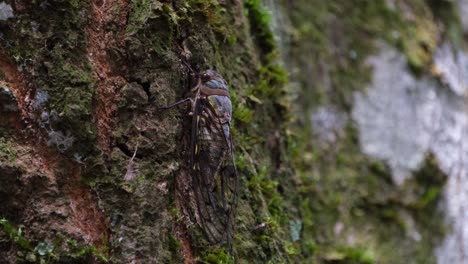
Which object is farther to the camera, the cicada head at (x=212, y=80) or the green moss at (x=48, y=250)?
the cicada head at (x=212, y=80)

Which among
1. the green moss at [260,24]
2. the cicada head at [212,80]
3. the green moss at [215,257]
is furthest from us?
the green moss at [260,24]

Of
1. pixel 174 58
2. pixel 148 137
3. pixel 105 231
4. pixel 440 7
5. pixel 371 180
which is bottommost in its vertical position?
pixel 371 180

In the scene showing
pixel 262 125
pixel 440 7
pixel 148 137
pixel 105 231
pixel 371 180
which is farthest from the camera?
pixel 440 7

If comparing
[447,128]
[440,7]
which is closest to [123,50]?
[447,128]

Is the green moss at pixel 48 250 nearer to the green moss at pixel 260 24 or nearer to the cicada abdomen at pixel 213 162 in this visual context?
the cicada abdomen at pixel 213 162

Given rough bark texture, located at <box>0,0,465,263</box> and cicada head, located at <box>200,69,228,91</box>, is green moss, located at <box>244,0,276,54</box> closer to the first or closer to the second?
rough bark texture, located at <box>0,0,465,263</box>

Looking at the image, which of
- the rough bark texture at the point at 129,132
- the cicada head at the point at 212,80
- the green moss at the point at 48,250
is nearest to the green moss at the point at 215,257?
the rough bark texture at the point at 129,132

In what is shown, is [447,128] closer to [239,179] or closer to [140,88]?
[239,179]
